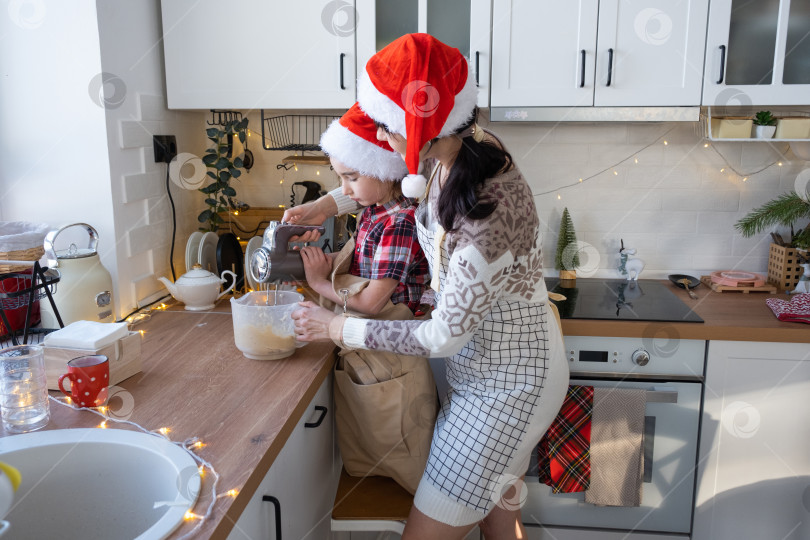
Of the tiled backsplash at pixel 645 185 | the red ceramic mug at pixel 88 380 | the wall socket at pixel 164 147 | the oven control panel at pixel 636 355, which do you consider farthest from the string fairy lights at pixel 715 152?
the red ceramic mug at pixel 88 380

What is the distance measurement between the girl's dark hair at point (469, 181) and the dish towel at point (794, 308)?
116 centimetres

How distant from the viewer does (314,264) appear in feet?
5.37

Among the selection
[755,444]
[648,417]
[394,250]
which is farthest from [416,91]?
[755,444]

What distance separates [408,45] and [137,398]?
0.84 m

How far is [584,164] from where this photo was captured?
238 centimetres

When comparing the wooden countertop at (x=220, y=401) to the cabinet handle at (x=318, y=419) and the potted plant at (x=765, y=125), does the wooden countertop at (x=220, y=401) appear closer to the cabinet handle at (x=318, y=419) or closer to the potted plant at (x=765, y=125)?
the cabinet handle at (x=318, y=419)

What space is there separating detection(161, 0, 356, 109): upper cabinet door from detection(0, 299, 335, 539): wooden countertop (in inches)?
30.1

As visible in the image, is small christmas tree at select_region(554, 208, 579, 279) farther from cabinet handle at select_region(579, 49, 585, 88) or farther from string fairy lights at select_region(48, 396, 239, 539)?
string fairy lights at select_region(48, 396, 239, 539)

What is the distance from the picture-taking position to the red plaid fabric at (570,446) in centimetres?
195

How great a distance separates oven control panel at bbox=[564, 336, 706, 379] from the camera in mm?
1936

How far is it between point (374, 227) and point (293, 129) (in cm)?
96

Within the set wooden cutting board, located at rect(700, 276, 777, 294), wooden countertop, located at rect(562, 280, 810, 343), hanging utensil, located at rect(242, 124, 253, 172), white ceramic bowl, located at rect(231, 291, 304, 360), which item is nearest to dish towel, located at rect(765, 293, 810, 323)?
wooden countertop, located at rect(562, 280, 810, 343)

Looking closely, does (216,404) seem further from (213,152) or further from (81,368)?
(213,152)

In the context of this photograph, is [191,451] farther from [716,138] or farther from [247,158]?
[716,138]
